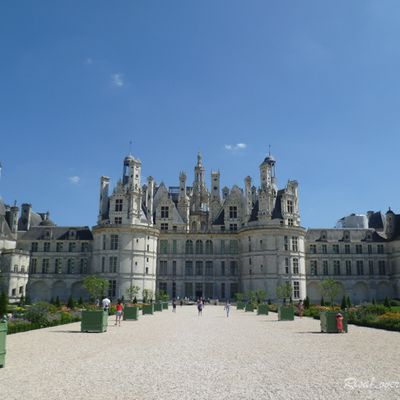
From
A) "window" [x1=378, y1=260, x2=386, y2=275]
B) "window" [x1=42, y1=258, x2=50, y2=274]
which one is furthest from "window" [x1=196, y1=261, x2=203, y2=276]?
"window" [x1=378, y1=260, x2=386, y2=275]

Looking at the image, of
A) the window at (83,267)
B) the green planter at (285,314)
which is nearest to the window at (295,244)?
the window at (83,267)

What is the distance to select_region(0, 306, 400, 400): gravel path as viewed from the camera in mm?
10820

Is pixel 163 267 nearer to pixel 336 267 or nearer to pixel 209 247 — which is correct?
pixel 209 247

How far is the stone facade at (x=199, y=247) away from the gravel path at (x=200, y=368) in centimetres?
4737

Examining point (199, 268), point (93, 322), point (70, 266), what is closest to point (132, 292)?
point (199, 268)

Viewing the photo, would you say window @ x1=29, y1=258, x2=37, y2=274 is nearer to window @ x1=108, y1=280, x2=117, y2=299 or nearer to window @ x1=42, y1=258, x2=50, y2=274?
window @ x1=42, y1=258, x2=50, y2=274

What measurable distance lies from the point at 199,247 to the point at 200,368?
62644mm

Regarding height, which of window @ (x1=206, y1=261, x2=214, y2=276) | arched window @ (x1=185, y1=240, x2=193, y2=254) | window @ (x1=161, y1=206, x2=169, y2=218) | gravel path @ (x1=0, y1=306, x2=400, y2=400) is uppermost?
window @ (x1=161, y1=206, x2=169, y2=218)

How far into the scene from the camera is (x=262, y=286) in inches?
2719

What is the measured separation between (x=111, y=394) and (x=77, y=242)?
68810 millimetres

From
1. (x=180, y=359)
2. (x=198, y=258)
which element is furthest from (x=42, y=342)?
(x=198, y=258)

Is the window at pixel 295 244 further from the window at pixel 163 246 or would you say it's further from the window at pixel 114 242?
the window at pixel 114 242

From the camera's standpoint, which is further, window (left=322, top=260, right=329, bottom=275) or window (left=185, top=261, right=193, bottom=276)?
window (left=322, top=260, right=329, bottom=275)

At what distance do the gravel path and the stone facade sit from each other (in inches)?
1865
